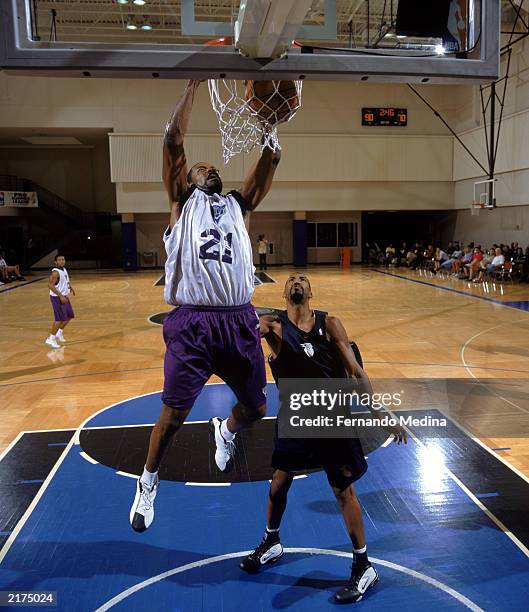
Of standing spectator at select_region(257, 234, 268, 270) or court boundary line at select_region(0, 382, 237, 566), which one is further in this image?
standing spectator at select_region(257, 234, 268, 270)

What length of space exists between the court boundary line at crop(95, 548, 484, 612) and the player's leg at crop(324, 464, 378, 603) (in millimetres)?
287

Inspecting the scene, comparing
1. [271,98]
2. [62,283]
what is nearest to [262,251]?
[62,283]

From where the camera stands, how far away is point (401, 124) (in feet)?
80.5

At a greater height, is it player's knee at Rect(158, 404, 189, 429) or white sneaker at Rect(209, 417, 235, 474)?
player's knee at Rect(158, 404, 189, 429)

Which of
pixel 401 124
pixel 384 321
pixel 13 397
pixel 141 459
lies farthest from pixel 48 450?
pixel 401 124

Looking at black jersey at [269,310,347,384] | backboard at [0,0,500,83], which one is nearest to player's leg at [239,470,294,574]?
black jersey at [269,310,347,384]

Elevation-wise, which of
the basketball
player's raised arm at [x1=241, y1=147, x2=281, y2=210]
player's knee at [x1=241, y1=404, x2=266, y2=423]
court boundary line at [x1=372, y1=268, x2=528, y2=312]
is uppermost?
the basketball

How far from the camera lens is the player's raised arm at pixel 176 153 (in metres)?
3.11

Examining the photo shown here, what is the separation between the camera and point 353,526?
9.61 ft

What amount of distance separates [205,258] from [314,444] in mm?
1124

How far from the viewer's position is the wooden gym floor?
5.85m

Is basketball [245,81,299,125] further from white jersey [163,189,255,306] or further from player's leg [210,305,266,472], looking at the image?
player's leg [210,305,266,472]

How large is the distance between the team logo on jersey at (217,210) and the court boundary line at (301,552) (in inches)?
75.6

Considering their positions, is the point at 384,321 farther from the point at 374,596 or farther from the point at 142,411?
the point at 374,596
